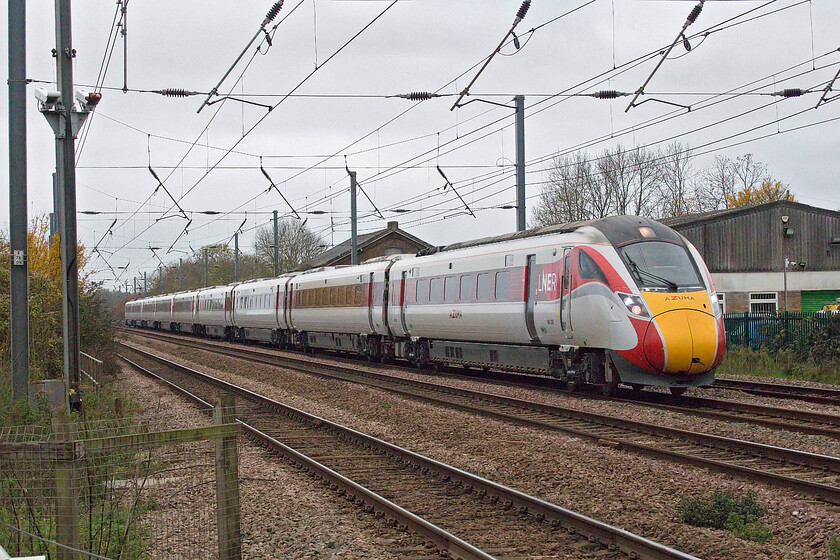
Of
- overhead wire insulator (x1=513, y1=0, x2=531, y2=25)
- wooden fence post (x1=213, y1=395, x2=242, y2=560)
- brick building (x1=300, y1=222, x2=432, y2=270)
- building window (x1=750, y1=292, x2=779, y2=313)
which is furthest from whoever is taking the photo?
brick building (x1=300, y1=222, x2=432, y2=270)

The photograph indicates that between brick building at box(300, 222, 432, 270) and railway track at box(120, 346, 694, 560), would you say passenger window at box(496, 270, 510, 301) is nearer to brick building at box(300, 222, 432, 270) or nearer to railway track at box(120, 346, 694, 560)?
railway track at box(120, 346, 694, 560)

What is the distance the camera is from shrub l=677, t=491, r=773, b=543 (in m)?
6.72

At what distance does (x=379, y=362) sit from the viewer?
2698 cm

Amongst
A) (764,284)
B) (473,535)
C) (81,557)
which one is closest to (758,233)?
(764,284)

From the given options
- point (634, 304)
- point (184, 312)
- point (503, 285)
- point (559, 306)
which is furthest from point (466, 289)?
point (184, 312)

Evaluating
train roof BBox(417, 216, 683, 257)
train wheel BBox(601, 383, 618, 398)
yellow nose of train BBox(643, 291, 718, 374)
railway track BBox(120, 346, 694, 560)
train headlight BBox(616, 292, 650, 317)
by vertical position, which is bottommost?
railway track BBox(120, 346, 694, 560)

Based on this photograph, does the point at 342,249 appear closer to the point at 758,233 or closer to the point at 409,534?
the point at 758,233

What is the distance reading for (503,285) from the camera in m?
17.7

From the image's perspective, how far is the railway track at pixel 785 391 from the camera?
48.4 feet

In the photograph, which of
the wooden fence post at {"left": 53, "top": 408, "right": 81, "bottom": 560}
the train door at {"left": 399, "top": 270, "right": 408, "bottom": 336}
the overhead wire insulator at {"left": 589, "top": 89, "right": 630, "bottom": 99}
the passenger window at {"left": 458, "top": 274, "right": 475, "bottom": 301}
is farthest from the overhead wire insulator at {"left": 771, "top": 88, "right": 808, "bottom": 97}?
the wooden fence post at {"left": 53, "top": 408, "right": 81, "bottom": 560}

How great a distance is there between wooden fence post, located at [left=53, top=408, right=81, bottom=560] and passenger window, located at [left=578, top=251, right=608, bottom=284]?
35.4ft

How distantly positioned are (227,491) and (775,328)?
20.9 meters

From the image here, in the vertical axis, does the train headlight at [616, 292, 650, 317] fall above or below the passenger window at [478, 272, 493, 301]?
below

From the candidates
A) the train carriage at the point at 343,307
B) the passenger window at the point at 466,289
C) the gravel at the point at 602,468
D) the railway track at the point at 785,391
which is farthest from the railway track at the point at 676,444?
the train carriage at the point at 343,307
